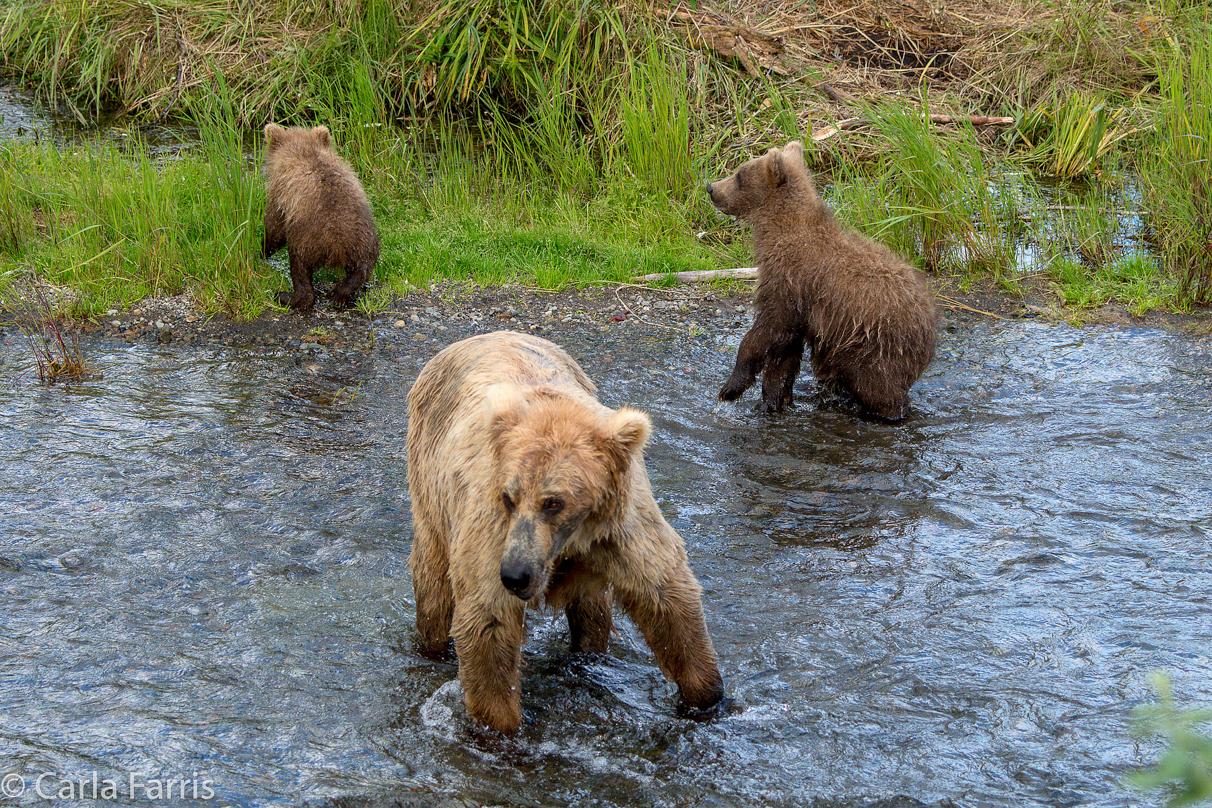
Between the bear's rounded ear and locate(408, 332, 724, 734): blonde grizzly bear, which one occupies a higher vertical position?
the bear's rounded ear

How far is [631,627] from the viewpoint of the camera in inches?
167

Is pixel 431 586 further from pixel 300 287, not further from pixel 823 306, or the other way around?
pixel 300 287

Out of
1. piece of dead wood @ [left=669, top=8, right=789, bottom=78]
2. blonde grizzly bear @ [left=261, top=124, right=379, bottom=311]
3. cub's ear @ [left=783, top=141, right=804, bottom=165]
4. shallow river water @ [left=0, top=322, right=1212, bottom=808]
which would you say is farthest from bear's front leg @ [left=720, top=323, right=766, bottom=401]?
piece of dead wood @ [left=669, top=8, right=789, bottom=78]

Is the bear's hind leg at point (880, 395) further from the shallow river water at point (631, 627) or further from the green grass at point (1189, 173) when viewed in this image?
the green grass at point (1189, 173)

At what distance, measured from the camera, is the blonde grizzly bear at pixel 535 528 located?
2955 mm

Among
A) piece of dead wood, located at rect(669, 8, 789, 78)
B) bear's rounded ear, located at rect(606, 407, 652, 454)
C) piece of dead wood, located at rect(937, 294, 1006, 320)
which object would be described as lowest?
piece of dead wood, located at rect(937, 294, 1006, 320)

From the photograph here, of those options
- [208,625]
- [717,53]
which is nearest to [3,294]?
[208,625]

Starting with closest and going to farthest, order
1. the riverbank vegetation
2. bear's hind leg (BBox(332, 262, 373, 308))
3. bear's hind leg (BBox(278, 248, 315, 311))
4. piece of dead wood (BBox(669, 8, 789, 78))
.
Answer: bear's hind leg (BBox(278, 248, 315, 311))
bear's hind leg (BBox(332, 262, 373, 308))
the riverbank vegetation
piece of dead wood (BBox(669, 8, 789, 78))

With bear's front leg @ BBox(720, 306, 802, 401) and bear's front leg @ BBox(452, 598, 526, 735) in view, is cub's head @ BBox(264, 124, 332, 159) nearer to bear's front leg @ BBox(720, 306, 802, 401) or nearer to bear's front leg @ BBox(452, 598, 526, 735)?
bear's front leg @ BBox(720, 306, 802, 401)

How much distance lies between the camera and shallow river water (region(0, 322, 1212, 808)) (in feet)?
11.0

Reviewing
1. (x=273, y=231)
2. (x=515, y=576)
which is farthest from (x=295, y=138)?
(x=515, y=576)

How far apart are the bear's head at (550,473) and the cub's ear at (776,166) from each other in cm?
385

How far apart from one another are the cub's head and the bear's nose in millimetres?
5724

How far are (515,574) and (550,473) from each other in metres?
0.31
